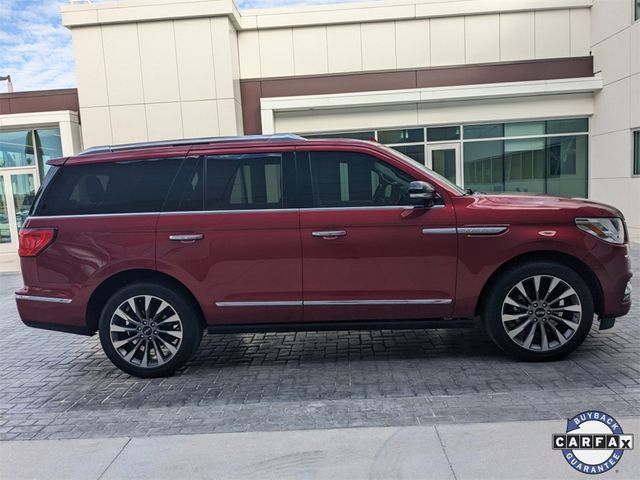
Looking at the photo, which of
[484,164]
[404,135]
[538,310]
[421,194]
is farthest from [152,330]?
[484,164]

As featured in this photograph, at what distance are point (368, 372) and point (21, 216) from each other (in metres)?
14.7

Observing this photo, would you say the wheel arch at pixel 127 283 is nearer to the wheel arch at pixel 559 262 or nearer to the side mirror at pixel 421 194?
the side mirror at pixel 421 194

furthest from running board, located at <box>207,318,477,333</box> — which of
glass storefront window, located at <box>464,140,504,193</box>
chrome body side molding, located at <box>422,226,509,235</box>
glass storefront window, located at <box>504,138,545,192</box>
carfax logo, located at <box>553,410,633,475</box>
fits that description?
glass storefront window, located at <box>504,138,545,192</box>

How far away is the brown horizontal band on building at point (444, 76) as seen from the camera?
14.9 metres

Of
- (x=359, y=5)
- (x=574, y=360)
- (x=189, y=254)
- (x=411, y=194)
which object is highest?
(x=359, y=5)

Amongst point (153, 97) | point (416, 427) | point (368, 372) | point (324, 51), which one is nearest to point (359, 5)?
point (324, 51)

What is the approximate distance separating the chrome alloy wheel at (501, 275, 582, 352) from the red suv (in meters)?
0.01

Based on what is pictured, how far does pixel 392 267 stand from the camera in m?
4.52

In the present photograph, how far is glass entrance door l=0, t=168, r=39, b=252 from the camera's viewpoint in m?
15.4

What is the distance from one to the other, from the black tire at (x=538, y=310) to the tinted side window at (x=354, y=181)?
118 cm

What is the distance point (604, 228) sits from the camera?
4508 millimetres

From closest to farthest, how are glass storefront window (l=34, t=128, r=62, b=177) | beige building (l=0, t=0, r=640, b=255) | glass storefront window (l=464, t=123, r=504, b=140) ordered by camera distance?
beige building (l=0, t=0, r=640, b=255), glass storefront window (l=34, t=128, r=62, b=177), glass storefront window (l=464, t=123, r=504, b=140)

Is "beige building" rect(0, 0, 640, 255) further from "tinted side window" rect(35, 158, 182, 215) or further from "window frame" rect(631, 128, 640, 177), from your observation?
"tinted side window" rect(35, 158, 182, 215)

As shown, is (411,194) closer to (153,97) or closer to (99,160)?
(99,160)
